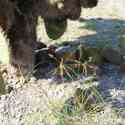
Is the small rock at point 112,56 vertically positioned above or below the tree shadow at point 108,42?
above

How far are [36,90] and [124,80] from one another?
2.80ft

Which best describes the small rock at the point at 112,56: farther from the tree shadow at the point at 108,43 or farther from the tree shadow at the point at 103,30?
the tree shadow at the point at 103,30

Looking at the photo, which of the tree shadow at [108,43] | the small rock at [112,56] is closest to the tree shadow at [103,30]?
the tree shadow at [108,43]

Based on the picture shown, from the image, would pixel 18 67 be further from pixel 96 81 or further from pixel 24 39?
pixel 96 81

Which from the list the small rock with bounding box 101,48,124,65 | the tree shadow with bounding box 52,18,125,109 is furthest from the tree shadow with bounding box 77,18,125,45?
the small rock with bounding box 101,48,124,65

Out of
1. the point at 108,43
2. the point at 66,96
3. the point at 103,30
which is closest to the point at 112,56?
the point at 108,43

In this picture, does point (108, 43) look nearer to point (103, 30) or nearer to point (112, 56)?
point (112, 56)

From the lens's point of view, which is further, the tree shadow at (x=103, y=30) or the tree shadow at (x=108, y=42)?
the tree shadow at (x=103, y=30)

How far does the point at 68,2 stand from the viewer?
177 inches

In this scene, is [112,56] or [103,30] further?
[103,30]

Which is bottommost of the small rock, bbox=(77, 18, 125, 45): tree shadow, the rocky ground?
the rocky ground

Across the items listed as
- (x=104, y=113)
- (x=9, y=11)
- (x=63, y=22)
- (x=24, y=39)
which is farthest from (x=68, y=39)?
(x=104, y=113)

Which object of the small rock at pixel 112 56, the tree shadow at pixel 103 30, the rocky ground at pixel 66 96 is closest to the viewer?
the rocky ground at pixel 66 96

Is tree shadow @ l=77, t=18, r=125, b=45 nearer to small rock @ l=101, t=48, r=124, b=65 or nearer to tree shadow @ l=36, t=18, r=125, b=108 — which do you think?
tree shadow @ l=36, t=18, r=125, b=108
